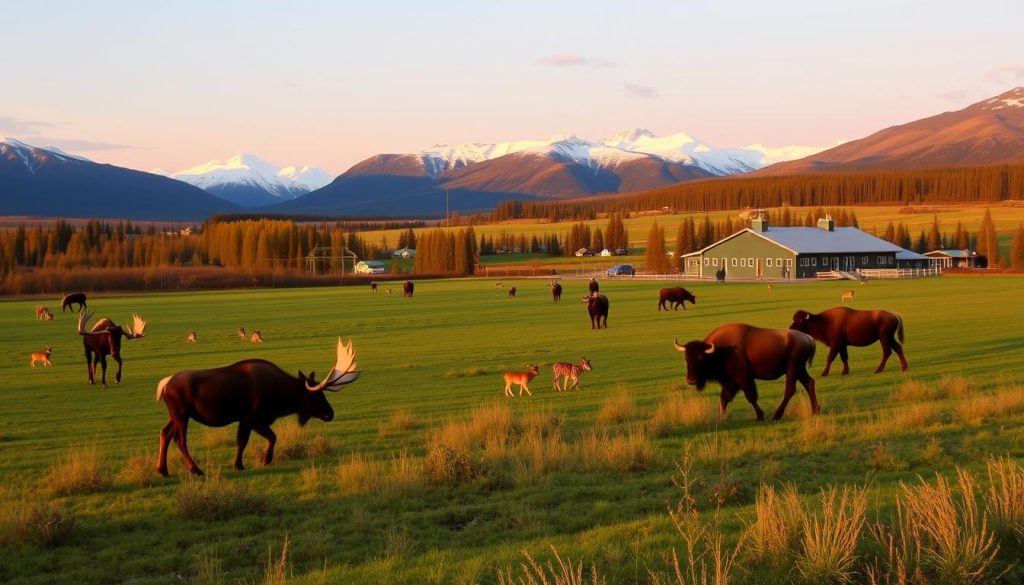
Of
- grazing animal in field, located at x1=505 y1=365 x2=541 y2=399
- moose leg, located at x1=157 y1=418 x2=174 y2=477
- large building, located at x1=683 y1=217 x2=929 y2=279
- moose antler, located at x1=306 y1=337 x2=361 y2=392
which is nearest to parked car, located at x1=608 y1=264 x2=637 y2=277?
large building, located at x1=683 y1=217 x2=929 y2=279

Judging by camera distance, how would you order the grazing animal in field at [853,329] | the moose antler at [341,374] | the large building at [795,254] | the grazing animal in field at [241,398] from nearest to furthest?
the grazing animal in field at [241,398]
the moose antler at [341,374]
the grazing animal in field at [853,329]
the large building at [795,254]

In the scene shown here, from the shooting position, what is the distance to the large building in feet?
336

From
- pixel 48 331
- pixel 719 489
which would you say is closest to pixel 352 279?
pixel 48 331

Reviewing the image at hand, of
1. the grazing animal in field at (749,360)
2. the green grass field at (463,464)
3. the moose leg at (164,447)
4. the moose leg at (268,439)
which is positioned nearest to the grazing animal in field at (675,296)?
the green grass field at (463,464)

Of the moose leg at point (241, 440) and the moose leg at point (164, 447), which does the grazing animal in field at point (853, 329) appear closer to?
the moose leg at point (241, 440)

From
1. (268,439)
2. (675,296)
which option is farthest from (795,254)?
(268,439)

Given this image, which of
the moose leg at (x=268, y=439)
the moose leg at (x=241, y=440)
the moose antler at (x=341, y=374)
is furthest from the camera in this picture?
the moose antler at (x=341, y=374)

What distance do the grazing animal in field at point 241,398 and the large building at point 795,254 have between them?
9353cm

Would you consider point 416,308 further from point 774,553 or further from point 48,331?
point 774,553

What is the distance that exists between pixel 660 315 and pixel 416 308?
1663 cm

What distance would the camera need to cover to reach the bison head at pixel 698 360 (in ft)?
52.5

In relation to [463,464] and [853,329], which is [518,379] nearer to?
[463,464]

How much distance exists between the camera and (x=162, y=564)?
8.66m

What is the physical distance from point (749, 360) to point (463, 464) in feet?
22.0
